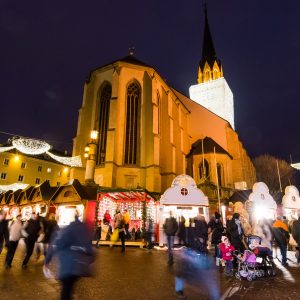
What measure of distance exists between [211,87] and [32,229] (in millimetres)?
52688

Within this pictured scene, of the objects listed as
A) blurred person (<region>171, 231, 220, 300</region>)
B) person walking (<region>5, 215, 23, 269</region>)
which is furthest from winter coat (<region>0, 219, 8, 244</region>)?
blurred person (<region>171, 231, 220, 300</region>)

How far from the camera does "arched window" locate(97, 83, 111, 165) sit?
2738cm

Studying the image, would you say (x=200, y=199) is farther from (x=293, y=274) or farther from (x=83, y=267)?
(x=83, y=267)

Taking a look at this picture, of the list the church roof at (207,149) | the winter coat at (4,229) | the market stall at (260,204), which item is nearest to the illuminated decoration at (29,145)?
the winter coat at (4,229)

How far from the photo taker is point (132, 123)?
2822cm

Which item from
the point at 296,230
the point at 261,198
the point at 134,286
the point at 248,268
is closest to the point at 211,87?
the point at 261,198

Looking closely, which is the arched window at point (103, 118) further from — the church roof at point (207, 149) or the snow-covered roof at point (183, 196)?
the church roof at point (207, 149)

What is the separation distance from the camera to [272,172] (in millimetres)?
40156

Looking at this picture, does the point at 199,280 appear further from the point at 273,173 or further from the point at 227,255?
the point at 273,173

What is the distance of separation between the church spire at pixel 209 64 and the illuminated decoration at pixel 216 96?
1955 millimetres

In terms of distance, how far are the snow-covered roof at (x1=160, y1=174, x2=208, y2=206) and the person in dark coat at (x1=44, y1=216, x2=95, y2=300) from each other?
1155 cm

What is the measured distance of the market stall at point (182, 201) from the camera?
48.7 ft

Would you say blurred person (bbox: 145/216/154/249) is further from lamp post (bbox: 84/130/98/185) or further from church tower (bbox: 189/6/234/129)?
church tower (bbox: 189/6/234/129)

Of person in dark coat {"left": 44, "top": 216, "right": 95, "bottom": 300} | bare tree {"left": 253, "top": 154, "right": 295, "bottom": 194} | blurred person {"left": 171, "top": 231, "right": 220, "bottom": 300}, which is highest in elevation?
bare tree {"left": 253, "top": 154, "right": 295, "bottom": 194}
